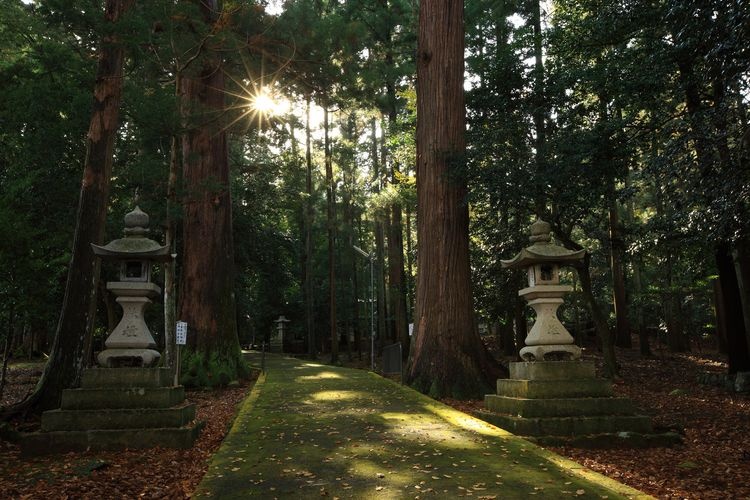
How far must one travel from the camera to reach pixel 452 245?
10.9 m

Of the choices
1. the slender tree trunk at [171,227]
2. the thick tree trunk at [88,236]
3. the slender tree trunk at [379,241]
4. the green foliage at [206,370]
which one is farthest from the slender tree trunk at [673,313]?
the thick tree trunk at [88,236]

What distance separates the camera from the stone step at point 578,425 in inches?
263

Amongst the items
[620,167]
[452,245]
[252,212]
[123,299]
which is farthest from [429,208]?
[252,212]

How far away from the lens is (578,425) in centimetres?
674

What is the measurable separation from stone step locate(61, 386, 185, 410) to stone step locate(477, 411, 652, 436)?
15.1 ft

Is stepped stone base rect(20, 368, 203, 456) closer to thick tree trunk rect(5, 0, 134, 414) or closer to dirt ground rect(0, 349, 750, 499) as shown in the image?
dirt ground rect(0, 349, 750, 499)

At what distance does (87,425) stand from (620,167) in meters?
10.9

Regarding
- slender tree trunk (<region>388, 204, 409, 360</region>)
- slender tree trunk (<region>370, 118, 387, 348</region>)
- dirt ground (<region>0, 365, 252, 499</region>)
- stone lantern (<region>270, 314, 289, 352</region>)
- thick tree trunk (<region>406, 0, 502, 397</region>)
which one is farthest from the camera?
stone lantern (<region>270, 314, 289, 352</region>)

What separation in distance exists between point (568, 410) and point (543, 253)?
Answer: 2.20 m

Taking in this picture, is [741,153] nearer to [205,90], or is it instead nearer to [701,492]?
[701,492]

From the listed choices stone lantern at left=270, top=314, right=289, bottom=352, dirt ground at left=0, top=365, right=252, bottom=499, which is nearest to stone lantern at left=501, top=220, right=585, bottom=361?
dirt ground at left=0, top=365, right=252, bottom=499

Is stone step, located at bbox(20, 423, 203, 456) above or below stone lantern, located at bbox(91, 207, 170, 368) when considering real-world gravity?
below

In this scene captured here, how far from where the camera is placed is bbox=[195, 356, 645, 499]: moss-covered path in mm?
4359

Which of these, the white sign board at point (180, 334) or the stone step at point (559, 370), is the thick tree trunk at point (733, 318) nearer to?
the stone step at point (559, 370)
